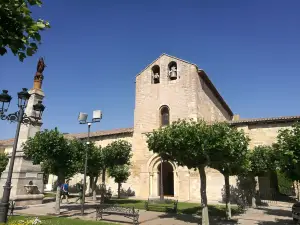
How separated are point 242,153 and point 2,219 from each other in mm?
8999

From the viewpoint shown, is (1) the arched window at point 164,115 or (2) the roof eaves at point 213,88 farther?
(2) the roof eaves at point 213,88

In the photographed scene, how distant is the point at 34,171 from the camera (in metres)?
17.1

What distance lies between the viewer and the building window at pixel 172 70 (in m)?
24.4

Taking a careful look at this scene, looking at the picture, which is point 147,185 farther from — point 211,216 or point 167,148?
point 167,148

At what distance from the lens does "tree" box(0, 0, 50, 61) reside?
396 cm

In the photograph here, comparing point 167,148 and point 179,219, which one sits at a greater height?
point 167,148

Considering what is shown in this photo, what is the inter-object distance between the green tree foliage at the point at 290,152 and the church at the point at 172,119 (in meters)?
11.6

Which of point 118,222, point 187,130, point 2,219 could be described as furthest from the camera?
point 118,222

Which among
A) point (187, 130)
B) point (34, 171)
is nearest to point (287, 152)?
point (187, 130)

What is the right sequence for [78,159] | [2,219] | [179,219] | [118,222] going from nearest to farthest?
[2,219], [118,222], [179,219], [78,159]

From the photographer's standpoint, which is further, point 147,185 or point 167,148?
point 147,185

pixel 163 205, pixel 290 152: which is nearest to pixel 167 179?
pixel 163 205

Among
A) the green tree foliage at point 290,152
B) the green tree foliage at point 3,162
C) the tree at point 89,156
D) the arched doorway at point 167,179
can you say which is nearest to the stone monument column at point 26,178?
the tree at point 89,156

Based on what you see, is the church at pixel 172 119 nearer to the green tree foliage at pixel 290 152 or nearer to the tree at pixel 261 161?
the tree at pixel 261 161
